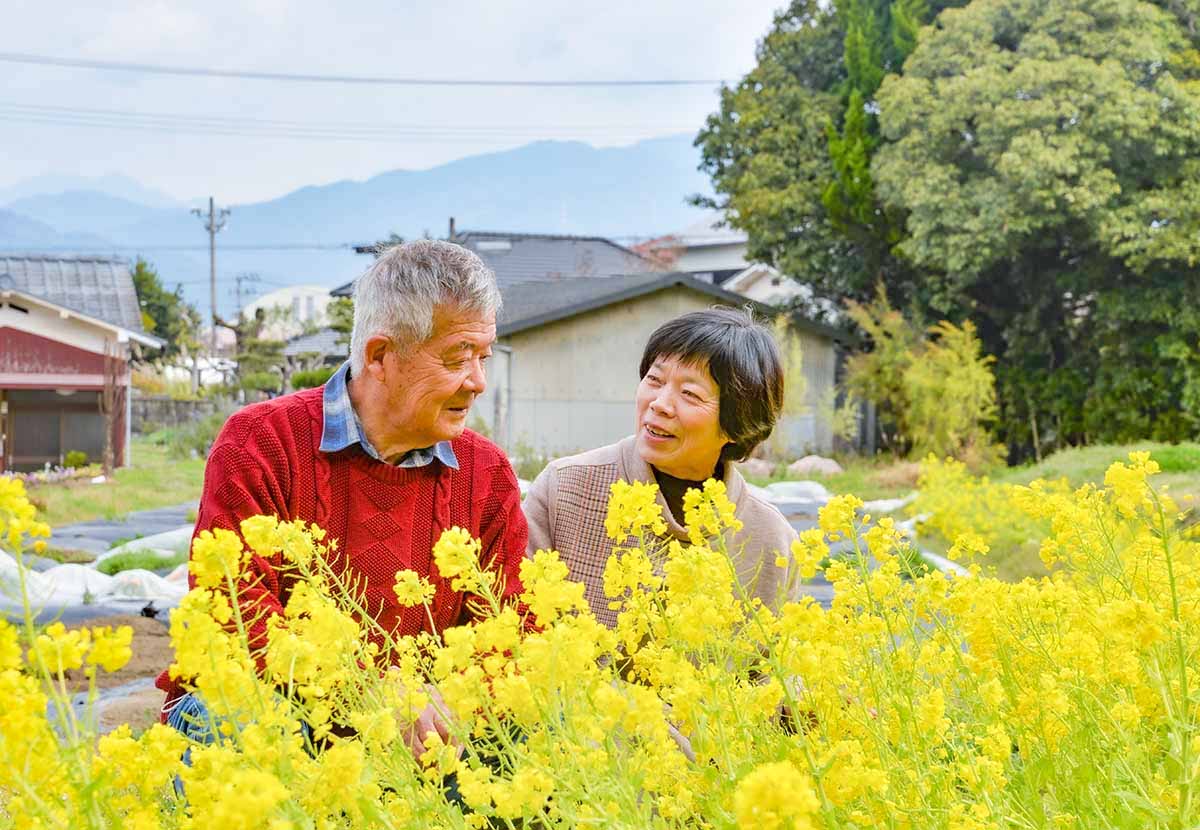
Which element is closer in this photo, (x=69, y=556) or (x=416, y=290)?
(x=416, y=290)

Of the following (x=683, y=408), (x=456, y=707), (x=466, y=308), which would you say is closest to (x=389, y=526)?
(x=466, y=308)

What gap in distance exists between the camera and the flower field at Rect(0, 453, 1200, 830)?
1135 millimetres

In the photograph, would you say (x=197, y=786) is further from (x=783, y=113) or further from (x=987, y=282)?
(x=783, y=113)

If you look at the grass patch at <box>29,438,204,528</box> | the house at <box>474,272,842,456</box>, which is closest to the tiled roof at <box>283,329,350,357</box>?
the grass patch at <box>29,438,204,528</box>

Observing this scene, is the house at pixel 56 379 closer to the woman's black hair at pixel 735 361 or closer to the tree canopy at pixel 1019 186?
the tree canopy at pixel 1019 186

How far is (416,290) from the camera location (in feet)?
8.75

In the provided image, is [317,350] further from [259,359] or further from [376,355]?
[376,355]

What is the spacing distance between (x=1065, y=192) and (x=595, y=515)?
616 inches

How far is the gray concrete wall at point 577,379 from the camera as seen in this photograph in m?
19.4

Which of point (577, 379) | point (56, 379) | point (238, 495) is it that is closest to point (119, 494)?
point (56, 379)

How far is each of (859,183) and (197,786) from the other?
2027 cm

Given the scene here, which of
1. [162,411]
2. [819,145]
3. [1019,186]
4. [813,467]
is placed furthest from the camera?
[162,411]

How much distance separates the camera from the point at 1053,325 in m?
20.0

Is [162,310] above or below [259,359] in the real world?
above
